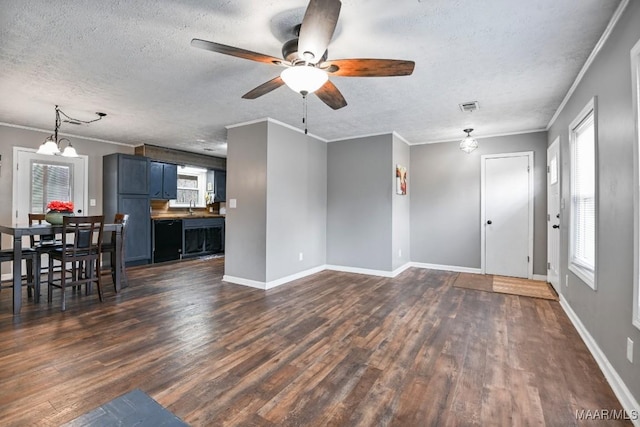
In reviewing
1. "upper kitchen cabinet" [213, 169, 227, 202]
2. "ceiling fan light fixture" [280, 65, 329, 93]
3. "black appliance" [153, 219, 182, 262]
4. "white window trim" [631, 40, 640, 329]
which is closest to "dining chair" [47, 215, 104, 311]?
"black appliance" [153, 219, 182, 262]

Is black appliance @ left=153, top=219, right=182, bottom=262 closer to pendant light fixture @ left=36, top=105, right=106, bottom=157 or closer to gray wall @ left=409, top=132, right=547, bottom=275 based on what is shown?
pendant light fixture @ left=36, top=105, right=106, bottom=157

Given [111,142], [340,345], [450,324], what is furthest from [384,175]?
[111,142]

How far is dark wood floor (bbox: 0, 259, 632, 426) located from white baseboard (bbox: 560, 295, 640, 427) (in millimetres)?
51

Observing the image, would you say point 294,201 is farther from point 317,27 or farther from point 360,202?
point 317,27

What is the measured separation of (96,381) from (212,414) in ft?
3.04

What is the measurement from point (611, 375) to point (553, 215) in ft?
10.0

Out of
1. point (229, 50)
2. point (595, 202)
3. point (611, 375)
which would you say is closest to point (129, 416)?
point (229, 50)

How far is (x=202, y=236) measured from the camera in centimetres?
708

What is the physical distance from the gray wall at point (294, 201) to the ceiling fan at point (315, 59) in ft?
7.39

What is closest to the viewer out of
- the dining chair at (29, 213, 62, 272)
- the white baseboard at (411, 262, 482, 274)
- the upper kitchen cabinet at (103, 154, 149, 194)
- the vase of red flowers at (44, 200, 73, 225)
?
the vase of red flowers at (44, 200, 73, 225)

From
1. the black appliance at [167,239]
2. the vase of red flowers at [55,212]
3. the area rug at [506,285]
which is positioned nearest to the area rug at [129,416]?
the vase of red flowers at [55,212]

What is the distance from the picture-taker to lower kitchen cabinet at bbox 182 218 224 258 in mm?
6758

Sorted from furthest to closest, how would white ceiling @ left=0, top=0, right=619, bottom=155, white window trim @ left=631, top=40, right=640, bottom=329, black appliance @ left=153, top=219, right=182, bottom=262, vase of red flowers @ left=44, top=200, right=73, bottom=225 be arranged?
black appliance @ left=153, top=219, right=182, bottom=262, vase of red flowers @ left=44, top=200, right=73, bottom=225, white ceiling @ left=0, top=0, right=619, bottom=155, white window trim @ left=631, top=40, right=640, bottom=329

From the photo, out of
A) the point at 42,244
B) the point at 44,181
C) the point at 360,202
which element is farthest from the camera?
the point at 360,202
